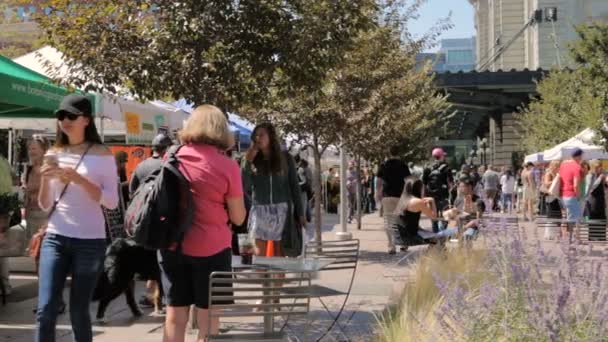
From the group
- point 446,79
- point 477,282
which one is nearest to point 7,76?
point 477,282

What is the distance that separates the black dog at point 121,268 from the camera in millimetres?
7895

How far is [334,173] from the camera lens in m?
32.0

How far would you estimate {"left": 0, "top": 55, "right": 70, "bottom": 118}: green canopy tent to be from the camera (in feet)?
29.0

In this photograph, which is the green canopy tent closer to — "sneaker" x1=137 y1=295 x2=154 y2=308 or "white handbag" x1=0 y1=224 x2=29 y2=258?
"white handbag" x1=0 y1=224 x2=29 y2=258

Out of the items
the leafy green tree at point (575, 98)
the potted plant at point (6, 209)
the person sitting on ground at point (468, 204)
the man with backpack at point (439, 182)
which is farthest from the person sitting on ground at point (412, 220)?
the leafy green tree at point (575, 98)

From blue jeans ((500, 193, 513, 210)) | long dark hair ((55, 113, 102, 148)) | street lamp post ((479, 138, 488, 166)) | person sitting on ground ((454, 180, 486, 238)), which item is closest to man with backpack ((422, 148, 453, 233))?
person sitting on ground ((454, 180, 486, 238))

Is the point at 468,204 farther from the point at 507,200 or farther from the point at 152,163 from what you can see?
the point at 507,200

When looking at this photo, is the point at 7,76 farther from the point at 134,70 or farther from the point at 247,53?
the point at 247,53

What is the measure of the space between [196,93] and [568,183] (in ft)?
31.7

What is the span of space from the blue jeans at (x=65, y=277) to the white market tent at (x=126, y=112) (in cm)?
439

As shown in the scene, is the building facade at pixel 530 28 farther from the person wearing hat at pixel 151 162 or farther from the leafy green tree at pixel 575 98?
the person wearing hat at pixel 151 162

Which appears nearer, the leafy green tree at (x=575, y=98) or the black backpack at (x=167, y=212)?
the black backpack at (x=167, y=212)

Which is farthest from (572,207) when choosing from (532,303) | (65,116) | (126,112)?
(532,303)

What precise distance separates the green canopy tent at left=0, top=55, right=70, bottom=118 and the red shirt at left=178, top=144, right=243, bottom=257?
410 centimetres
